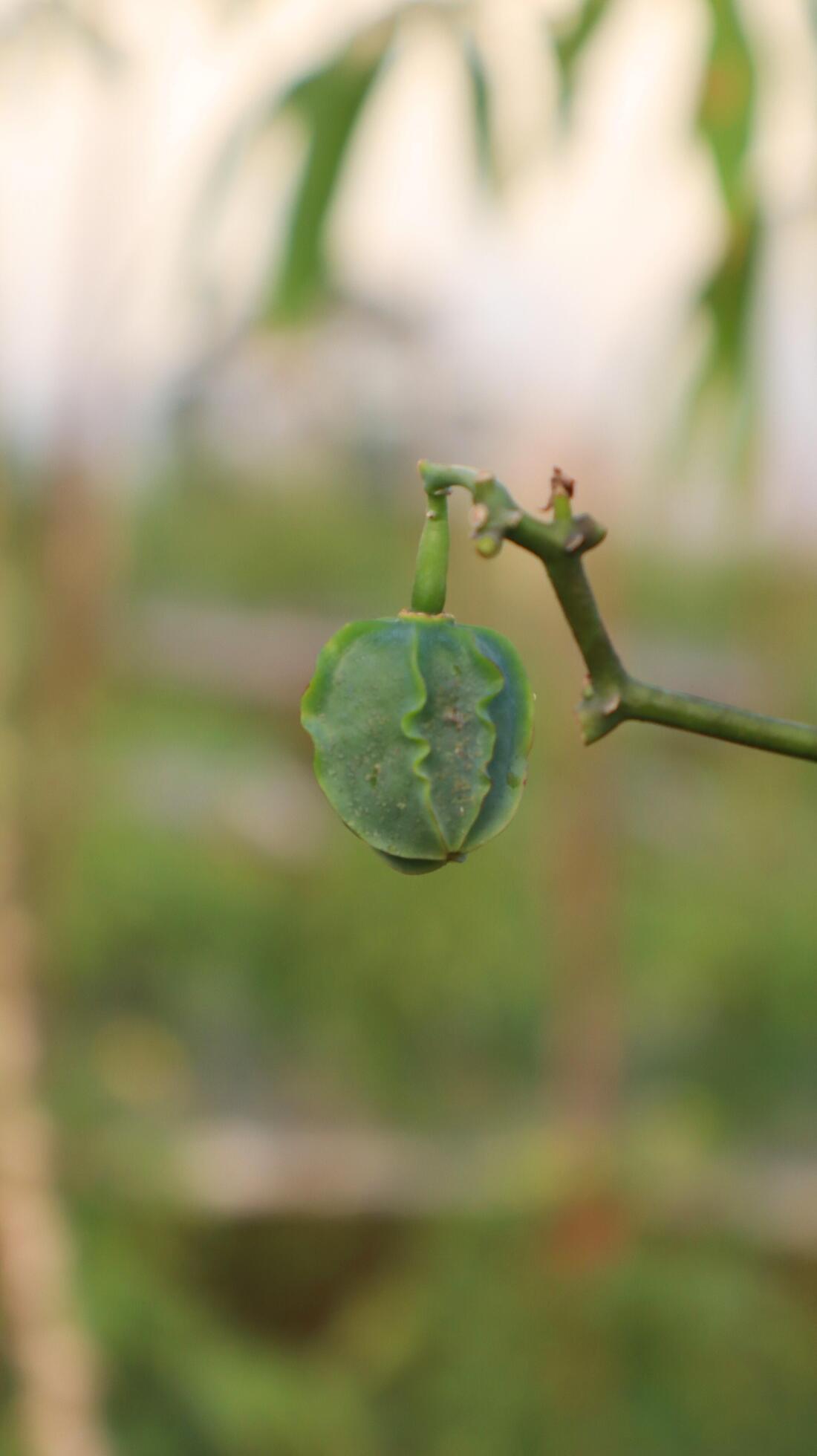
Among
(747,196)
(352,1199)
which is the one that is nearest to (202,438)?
(352,1199)

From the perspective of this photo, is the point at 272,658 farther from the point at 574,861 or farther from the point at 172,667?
the point at 574,861

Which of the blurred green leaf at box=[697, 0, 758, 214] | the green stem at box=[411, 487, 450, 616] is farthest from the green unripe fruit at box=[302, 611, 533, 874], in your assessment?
the blurred green leaf at box=[697, 0, 758, 214]

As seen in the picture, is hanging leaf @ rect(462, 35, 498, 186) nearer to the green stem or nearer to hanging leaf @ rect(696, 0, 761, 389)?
hanging leaf @ rect(696, 0, 761, 389)

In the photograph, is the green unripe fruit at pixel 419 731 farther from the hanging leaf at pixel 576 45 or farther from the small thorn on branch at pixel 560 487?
the hanging leaf at pixel 576 45

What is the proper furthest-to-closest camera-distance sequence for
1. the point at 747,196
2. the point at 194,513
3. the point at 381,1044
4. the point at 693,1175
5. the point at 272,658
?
1. the point at 194,513
2. the point at 272,658
3. the point at 381,1044
4. the point at 693,1175
5. the point at 747,196

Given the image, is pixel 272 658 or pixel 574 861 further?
pixel 272 658

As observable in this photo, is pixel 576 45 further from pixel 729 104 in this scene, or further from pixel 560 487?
pixel 560 487

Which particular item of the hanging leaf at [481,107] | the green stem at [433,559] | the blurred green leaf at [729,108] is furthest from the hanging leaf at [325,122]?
the green stem at [433,559]
